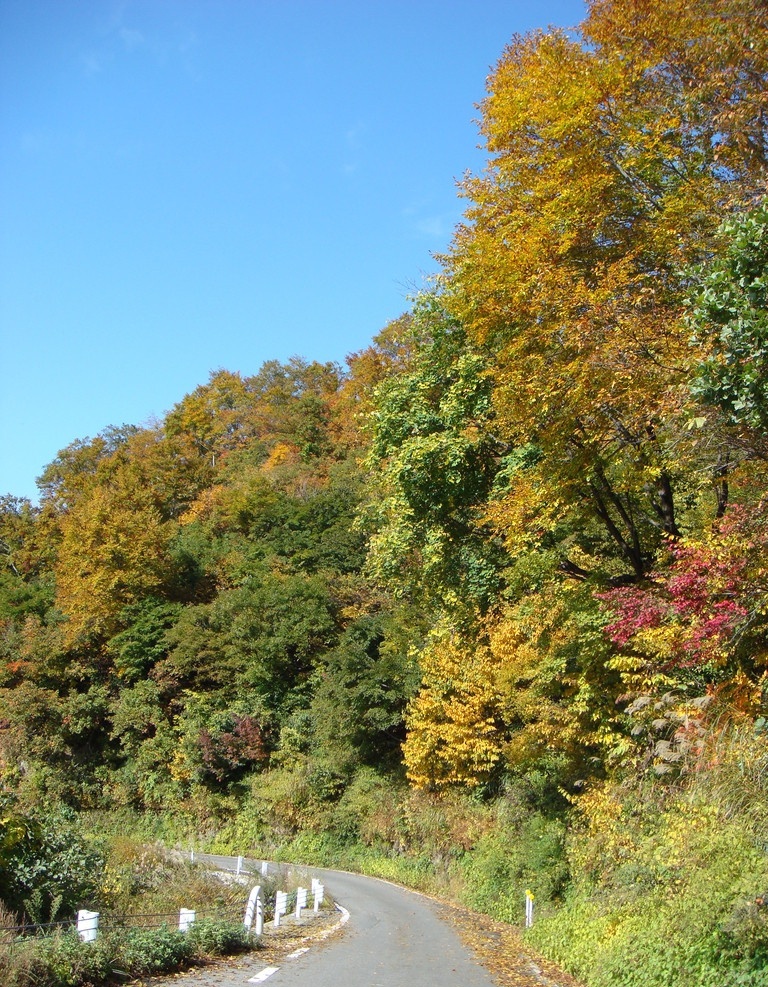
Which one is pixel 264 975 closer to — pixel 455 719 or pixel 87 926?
pixel 87 926

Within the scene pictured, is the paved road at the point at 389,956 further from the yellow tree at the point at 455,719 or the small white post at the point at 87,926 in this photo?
the yellow tree at the point at 455,719

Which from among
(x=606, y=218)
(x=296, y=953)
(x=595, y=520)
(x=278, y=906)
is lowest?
(x=278, y=906)

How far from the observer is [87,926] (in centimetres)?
923

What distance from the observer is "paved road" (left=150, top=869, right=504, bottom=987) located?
9672mm

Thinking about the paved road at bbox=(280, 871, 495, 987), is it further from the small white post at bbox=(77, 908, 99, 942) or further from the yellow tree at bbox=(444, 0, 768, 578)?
the yellow tree at bbox=(444, 0, 768, 578)

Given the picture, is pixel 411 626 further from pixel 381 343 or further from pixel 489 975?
pixel 381 343

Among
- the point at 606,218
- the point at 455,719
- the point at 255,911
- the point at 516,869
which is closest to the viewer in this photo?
the point at 606,218

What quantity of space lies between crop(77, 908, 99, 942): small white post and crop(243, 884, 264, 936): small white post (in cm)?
452

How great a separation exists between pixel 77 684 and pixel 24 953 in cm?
3846

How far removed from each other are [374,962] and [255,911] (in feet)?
10.2

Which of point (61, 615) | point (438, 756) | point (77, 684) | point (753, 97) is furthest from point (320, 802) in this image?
point (753, 97)

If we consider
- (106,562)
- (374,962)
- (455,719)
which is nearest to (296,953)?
(374,962)

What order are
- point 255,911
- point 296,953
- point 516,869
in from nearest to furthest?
1. point 296,953
2. point 255,911
3. point 516,869

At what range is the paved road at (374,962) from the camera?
31.7 ft
